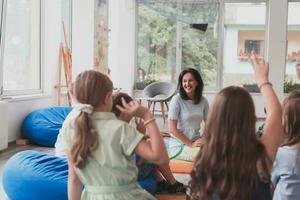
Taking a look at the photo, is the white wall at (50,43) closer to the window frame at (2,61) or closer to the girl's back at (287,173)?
the window frame at (2,61)

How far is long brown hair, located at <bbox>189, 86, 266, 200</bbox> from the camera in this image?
143 cm

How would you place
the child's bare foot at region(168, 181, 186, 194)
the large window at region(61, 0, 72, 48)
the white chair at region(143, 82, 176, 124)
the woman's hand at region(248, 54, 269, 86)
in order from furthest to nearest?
the white chair at region(143, 82, 176, 124) → the large window at region(61, 0, 72, 48) → the child's bare foot at region(168, 181, 186, 194) → the woman's hand at region(248, 54, 269, 86)

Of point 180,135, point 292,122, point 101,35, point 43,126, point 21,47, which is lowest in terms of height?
point 43,126

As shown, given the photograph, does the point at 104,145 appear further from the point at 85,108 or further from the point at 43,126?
the point at 43,126

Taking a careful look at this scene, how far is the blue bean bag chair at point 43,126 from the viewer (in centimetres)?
559

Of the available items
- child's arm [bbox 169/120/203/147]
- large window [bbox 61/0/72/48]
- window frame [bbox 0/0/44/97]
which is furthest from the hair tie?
large window [bbox 61/0/72/48]

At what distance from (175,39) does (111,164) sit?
8403 mm

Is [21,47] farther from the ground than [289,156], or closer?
farther from the ground

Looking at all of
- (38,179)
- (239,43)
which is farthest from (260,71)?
(239,43)

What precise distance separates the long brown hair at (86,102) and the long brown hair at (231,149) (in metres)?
0.44

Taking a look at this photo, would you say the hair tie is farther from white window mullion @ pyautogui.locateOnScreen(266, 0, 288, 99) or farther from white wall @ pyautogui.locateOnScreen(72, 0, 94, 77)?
white window mullion @ pyautogui.locateOnScreen(266, 0, 288, 99)

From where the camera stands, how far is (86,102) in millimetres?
1597

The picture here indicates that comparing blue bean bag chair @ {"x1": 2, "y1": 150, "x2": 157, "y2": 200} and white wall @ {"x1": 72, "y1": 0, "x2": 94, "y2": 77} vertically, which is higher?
white wall @ {"x1": 72, "y1": 0, "x2": 94, "y2": 77}

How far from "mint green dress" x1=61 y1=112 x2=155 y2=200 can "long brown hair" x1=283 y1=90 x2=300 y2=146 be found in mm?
708
